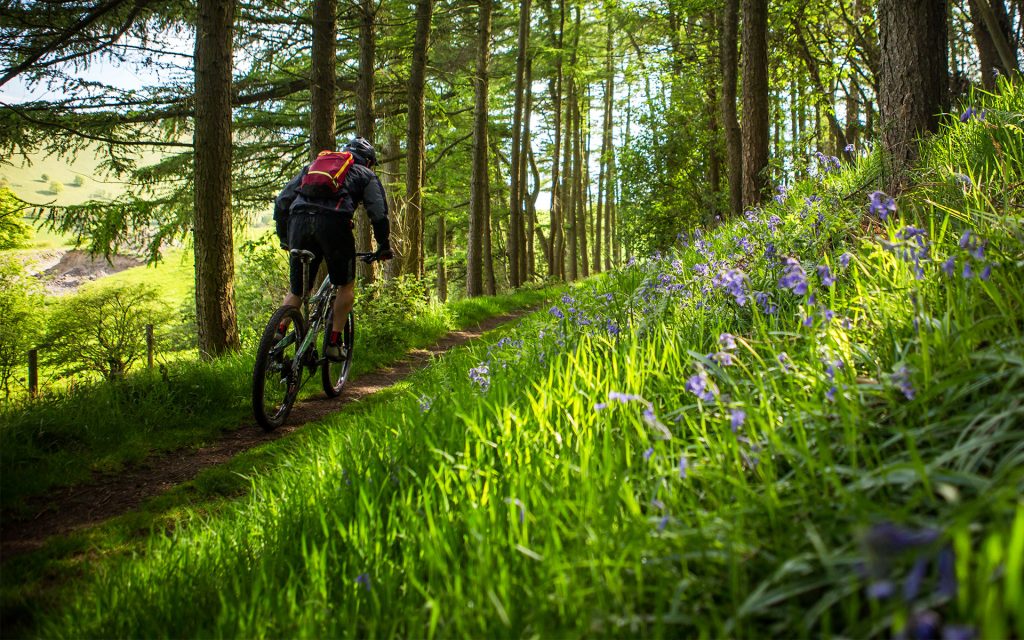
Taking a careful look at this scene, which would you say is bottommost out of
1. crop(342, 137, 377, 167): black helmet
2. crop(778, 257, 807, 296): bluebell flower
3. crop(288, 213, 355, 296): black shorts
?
crop(778, 257, 807, 296): bluebell flower

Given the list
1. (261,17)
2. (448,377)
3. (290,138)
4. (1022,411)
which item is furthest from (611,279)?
(290,138)

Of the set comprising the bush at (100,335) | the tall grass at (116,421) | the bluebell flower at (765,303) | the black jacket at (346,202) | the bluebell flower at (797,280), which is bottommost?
the tall grass at (116,421)

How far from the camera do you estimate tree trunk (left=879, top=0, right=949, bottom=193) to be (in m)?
4.61

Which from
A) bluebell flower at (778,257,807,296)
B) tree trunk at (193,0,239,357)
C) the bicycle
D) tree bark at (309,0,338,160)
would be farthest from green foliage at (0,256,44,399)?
bluebell flower at (778,257,807,296)

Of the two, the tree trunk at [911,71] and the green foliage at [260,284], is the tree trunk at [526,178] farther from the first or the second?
the tree trunk at [911,71]

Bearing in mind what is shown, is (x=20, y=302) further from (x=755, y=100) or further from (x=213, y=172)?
(x=755, y=100)

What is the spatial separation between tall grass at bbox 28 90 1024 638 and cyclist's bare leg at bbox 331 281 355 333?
3.10 metres

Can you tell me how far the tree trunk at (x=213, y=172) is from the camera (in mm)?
6996

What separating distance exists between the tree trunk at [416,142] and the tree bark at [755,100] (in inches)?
271

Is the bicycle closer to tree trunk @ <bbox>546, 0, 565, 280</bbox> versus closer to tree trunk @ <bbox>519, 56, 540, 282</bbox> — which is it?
tree trunk @ <bbox>546, 0, 565, 280</bbox>

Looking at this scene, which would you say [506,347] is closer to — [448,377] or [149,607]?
[448,377]

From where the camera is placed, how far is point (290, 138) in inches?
623

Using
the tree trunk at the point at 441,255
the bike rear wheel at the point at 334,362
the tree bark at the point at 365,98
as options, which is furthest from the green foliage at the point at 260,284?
the bike rear wheel at the point at 334,362

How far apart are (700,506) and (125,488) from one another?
4081mm
